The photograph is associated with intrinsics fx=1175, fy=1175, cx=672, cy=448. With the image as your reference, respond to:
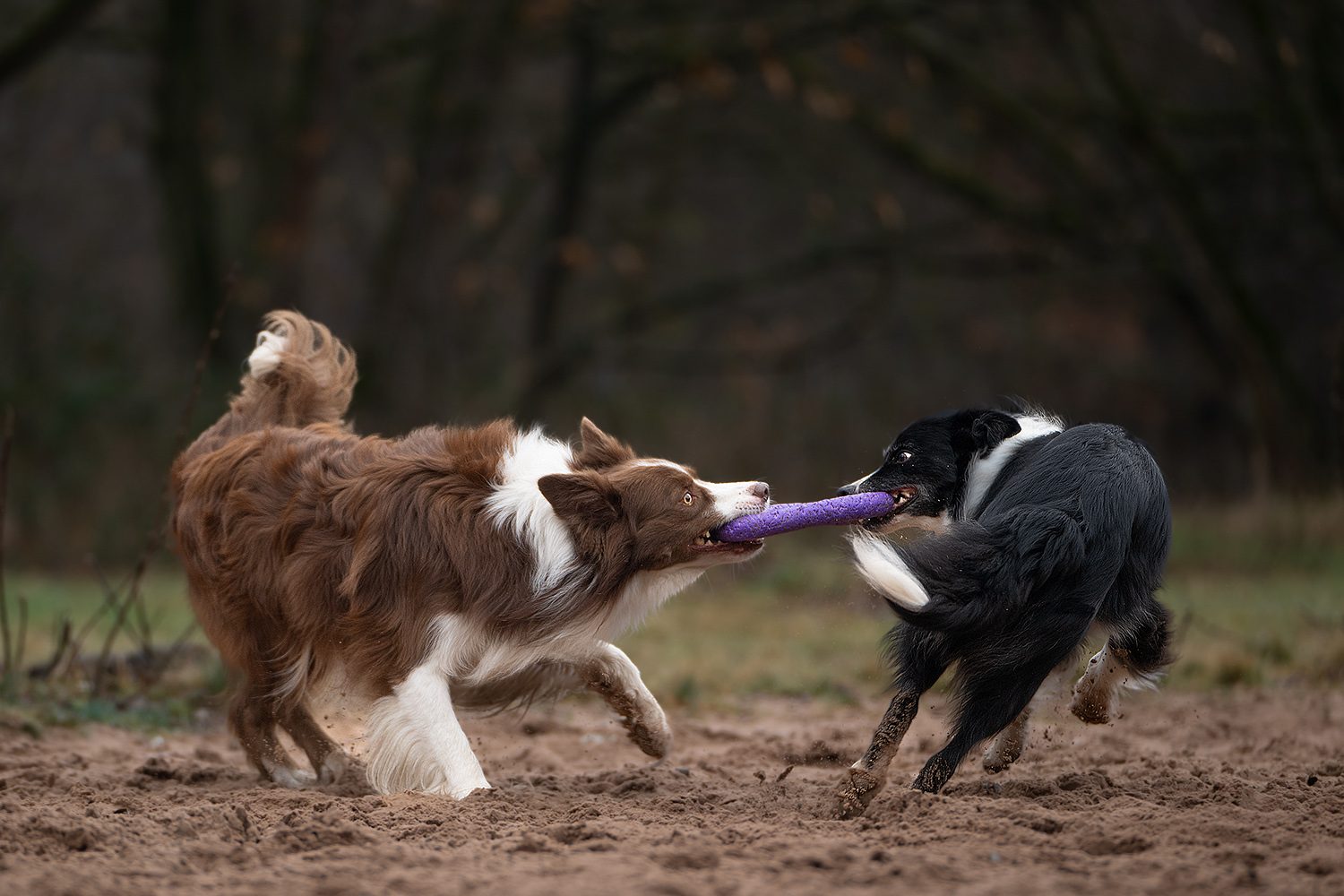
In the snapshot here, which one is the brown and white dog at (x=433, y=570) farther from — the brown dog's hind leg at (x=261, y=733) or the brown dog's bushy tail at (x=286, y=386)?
the brown dog's bushy tail at (x=286, y=386)

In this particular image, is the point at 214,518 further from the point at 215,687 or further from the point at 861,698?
the point at 861,698

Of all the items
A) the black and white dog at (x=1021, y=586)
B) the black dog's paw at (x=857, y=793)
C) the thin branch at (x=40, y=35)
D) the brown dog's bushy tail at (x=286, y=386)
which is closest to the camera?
the black and white dog at (x=1021, y=586)

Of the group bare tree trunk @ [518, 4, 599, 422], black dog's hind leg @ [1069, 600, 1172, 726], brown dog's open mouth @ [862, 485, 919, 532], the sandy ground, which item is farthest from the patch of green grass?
black dog's hind leg @ [1069, 600, 1172, 726]

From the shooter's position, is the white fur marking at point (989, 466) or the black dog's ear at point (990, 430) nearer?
the white fur marking at point (989, 466)

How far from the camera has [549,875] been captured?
3.17 m

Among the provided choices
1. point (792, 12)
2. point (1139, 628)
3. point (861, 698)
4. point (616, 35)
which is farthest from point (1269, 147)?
point (1139, 628)

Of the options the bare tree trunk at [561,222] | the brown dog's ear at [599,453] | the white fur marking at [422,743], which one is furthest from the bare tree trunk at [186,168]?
the white fur marking at [422,743]

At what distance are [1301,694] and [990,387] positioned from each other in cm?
1244

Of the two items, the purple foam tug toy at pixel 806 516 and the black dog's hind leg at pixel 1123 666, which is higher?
the purple foam tug toy at pixel 806 516

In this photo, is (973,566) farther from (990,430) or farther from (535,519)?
(535,519)

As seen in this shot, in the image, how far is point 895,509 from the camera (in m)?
4.83

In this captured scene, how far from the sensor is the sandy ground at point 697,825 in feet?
10.3

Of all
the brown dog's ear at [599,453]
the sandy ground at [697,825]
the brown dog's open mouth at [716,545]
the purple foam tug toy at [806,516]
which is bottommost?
the sandy ground at [697,825]

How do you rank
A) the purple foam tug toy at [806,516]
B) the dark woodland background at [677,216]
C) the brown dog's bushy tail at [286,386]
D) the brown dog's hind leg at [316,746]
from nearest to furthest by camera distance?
1. the purple foam tug toy at [806,516]
2. the brown dog's hind leg at [316,746]
3. the brown dog's bushy tail at [286,386]
4. the dark woodland background at [677,216]
